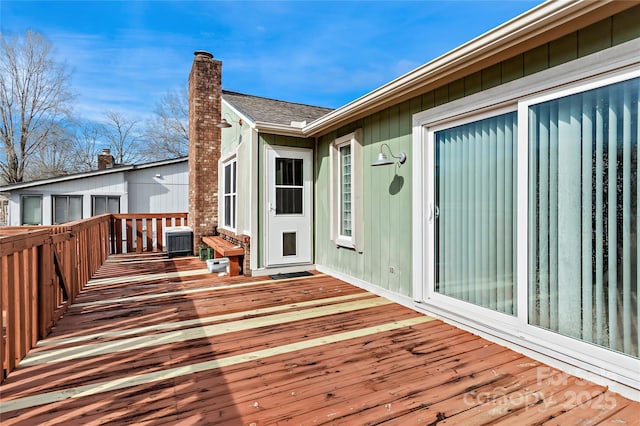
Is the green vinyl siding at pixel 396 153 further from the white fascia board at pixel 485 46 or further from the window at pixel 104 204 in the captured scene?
the window at pixel 104 204

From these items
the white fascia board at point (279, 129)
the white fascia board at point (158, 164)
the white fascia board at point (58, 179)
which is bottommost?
the white fascia board at point (58, 179)

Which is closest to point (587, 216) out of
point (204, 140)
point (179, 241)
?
point (179, 241)

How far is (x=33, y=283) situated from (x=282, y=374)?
2.17 meters

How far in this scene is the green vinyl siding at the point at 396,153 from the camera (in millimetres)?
2189

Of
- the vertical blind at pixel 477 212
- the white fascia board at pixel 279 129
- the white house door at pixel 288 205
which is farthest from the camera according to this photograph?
the white house door at pixel 288 205

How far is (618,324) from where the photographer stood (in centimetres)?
207

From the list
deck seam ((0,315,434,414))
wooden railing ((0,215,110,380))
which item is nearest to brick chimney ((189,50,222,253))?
wooden railing ((0,215,110,380))

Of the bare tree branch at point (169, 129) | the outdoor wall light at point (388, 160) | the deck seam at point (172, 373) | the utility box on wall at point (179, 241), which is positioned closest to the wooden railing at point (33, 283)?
the deck seam at point (172, 373)

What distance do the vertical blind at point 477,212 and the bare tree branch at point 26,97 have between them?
20.1 m

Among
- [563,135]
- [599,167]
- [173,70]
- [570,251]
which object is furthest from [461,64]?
[173,70]

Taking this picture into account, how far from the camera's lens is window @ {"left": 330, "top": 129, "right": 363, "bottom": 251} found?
460 cm

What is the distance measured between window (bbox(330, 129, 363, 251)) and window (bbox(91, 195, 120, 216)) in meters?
8.35

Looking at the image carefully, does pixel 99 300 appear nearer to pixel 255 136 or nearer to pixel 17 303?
pixel 17 303

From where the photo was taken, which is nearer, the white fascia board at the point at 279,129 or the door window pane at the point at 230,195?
the white fascia board at the point at 279,129
